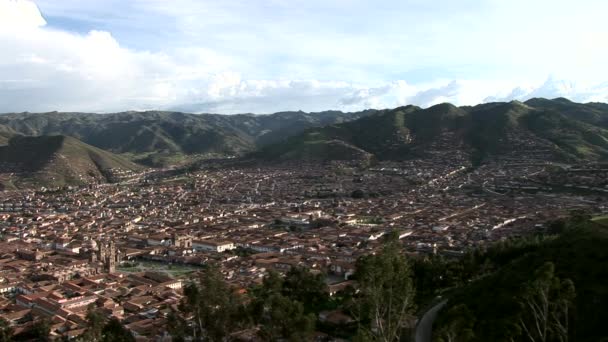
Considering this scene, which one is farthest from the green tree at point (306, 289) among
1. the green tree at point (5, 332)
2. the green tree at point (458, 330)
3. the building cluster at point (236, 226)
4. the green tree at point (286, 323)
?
the green tree at point (458, 330)

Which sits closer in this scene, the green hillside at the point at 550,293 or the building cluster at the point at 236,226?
the green hillside at the point at 550,293

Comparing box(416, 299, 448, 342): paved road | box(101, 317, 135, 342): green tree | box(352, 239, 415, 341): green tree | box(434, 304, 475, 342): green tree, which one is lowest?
box(416, 299, 448, 342): paved road

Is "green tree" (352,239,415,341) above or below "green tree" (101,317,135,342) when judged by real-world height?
above

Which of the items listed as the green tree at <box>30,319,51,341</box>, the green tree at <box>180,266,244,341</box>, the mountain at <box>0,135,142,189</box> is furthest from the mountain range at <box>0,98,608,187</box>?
the green tree at <box>180,266,244,341</box>

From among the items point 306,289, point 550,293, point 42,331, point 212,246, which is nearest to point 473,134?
point 212,246

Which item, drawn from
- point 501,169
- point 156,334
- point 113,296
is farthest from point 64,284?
point 501,169

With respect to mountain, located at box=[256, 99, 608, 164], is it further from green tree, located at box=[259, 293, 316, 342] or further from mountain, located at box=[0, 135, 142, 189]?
green tree, located at box=[259, 293, 316, 342]

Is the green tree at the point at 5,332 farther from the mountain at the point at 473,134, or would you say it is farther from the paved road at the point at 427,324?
the mountain at the point at 473,134
